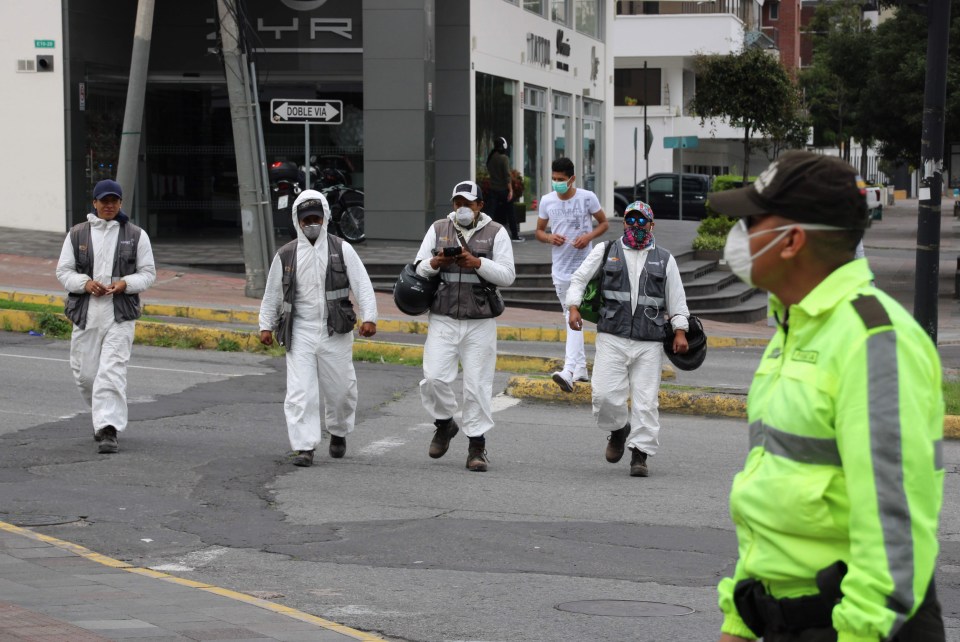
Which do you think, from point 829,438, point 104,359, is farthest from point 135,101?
point 829,438

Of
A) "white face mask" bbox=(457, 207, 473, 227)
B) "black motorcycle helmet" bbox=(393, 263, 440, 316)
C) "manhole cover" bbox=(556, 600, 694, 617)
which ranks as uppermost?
"white face mask" bbox=(457, 207, 473, 227)

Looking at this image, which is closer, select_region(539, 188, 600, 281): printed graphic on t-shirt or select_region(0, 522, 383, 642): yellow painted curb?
select_region(0, 522, 383, 642): yellow painted curb

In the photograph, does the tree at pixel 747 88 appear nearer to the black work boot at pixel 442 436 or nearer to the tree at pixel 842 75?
the tree at pixel 842 75

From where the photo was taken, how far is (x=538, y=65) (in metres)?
32.8

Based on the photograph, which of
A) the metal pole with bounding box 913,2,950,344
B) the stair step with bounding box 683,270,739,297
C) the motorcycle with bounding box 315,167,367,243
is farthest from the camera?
the motorcycle with bounding box 315,167,367,243

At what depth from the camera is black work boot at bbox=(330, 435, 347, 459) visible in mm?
10234

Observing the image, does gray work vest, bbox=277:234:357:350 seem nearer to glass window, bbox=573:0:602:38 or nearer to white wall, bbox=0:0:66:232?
white wall, bbox=0:0:66:232

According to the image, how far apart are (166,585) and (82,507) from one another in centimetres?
227

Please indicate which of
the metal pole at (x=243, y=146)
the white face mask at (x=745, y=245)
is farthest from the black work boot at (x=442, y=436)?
the metal pole at (x=243, y=146)

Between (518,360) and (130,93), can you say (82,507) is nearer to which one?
(518,360)

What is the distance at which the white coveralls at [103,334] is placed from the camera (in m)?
10.1

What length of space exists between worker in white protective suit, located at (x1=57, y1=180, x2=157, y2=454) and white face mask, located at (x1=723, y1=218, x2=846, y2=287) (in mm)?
7582

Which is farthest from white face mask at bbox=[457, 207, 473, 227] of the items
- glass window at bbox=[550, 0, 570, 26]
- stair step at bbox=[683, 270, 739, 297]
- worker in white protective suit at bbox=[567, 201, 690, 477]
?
glass window at bbox=[550, 0, 570, 26]

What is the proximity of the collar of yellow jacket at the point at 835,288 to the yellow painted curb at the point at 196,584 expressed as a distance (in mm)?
3122
